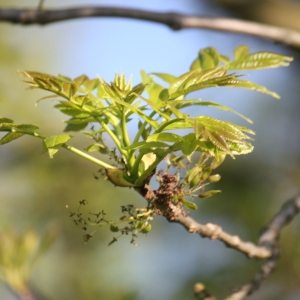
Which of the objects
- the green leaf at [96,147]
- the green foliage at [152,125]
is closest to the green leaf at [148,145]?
the green foliage at [152,125]

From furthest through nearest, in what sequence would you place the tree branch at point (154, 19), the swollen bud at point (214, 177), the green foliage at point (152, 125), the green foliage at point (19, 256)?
the tree branch at point (154, 19) → the green foliage at point (19, 256) → the swollen bud at point (214, 177) → the green foliage at point (152, 125)

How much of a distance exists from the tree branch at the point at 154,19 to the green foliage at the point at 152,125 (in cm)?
89

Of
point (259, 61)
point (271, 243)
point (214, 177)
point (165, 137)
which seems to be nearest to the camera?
point (165, 137)

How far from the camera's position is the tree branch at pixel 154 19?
2.03 m

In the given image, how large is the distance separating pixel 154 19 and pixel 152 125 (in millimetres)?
1182

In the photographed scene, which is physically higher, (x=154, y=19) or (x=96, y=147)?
(x=154, y=19)

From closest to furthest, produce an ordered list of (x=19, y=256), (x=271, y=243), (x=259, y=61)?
1. (x=259, y=61)
2. (x=271, y=243)
3. (x=19, y=256)

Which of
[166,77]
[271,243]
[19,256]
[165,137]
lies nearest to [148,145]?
[165,137]

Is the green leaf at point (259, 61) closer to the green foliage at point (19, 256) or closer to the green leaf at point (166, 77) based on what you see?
the green leaf at point (166, 77)

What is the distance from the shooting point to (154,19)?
6.79 feet

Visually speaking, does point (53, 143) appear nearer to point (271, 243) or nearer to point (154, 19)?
point (271, 243)

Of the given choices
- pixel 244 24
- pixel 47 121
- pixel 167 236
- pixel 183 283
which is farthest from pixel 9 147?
pixel 244 24

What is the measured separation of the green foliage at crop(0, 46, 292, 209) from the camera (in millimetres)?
903

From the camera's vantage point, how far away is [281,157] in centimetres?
369
